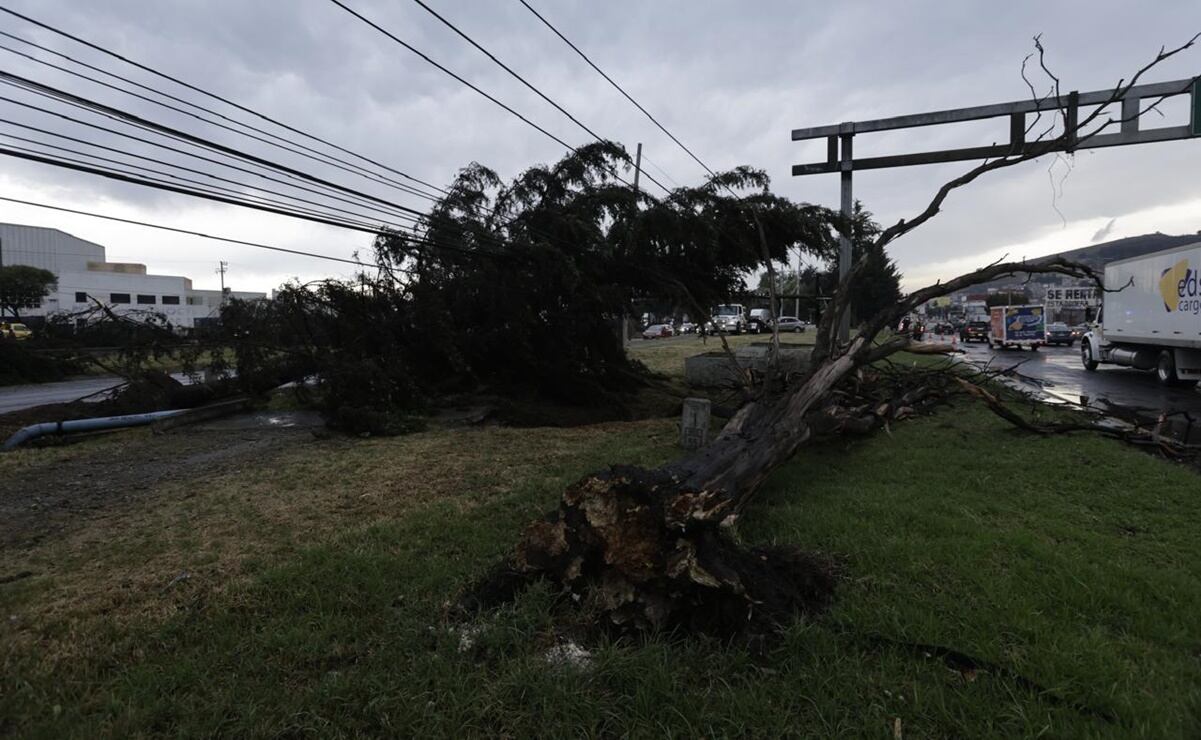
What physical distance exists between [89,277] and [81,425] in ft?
245

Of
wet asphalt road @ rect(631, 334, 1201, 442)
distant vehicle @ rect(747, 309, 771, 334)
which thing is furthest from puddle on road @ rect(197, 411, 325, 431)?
distant vehicle @ rect(747, 309, 771, 334)

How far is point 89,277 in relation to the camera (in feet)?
214

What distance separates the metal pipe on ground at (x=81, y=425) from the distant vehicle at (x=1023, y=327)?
3112 cm

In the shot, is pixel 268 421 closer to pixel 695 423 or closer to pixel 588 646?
pixel 695 423

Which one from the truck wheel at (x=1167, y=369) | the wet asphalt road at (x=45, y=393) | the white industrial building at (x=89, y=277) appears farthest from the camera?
the white industrial building at (x=89, y=277)

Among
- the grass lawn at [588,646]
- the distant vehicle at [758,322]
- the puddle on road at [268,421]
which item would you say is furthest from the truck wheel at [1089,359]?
the distant vehicle at [758,322]

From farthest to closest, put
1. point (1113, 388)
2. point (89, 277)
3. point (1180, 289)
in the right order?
point (89, 277)
point (1113, 388)
point (1180, 289)

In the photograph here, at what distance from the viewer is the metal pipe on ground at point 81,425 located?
322 inches

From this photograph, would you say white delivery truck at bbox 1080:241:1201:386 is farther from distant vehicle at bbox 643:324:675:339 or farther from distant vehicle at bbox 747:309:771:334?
distant vehicle at bbox 643:324:675:339

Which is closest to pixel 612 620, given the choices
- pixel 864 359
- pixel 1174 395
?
pixel 864 359

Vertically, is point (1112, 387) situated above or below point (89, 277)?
below

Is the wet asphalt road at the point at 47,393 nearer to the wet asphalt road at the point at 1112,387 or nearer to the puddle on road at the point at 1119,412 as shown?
the puddle on road at the point at 1119,412

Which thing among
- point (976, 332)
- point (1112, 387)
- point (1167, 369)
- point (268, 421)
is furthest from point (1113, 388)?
point (976, 332)

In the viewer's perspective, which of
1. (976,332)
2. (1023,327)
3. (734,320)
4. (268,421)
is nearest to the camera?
(268,421)
